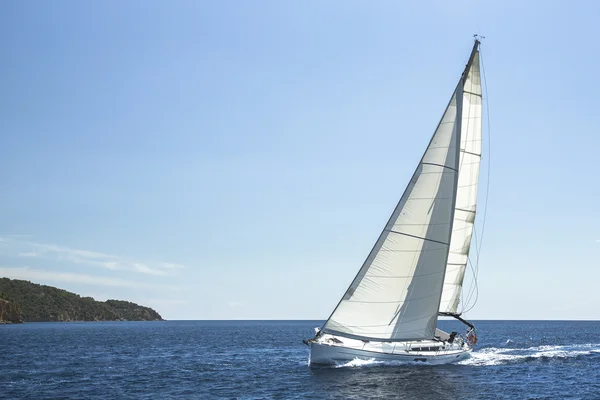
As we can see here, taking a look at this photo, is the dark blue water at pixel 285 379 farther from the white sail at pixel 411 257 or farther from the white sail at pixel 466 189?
the white sail at pixel 466 189

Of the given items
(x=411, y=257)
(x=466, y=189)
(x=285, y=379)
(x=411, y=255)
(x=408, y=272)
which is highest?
(x=466, y=189)

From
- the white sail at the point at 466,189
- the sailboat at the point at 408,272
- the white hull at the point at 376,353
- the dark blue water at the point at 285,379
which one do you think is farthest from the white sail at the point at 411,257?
the dark blue water at the point at 285,379

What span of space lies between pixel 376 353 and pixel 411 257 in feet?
22.9

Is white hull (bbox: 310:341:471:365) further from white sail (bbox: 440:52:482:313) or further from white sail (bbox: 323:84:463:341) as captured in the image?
white sail (bbox: 440:52:482:313)

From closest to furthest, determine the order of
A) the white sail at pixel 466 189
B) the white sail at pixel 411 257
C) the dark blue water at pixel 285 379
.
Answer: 1. the dark blue water at pixel 285 379
2. the white sail at pixel 411 257
3. the white sail at pixel 466 189

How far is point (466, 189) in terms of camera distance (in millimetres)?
43719

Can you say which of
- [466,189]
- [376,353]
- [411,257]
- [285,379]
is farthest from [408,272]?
[285,379]

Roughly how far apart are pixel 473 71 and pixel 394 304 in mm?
17278

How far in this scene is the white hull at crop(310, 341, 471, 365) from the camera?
3931 cm

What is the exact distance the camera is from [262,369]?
46.2 m

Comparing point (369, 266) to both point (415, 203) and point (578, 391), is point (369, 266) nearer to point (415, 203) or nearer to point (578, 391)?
point (415, 203)

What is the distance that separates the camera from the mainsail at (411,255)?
38.8 metres

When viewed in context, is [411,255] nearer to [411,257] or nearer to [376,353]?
[411,257]

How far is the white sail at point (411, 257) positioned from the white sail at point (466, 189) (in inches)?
107
